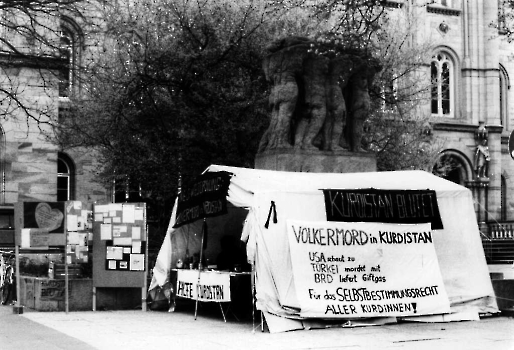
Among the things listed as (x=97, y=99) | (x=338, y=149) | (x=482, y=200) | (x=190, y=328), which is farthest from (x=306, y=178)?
(x=482, y=200)

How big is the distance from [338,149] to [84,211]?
5.28 meters

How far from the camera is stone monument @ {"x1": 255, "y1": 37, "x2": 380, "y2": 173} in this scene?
17422 mm

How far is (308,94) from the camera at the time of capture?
17.7 m

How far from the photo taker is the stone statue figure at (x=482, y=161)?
44000 mm

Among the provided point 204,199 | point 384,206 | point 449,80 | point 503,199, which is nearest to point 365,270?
point 384,206

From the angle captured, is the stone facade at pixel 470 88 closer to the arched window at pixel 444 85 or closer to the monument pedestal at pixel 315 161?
the arched window at pixel 444 85

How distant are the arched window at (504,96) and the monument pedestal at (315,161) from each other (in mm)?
30693

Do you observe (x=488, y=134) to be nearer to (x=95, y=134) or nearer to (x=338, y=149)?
(x=95, y=134)

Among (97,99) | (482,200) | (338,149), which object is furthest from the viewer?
(482,200)

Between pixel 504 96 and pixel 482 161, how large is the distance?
503 centimetres

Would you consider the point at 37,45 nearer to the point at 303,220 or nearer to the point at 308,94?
the point at 308,94

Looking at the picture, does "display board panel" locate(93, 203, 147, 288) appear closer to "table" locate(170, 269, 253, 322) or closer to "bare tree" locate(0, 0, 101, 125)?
"table" locate(170, 269, 253, 322)

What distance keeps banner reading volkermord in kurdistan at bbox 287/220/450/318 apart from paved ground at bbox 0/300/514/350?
1.26 ft

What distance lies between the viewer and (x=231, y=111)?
2406cm
